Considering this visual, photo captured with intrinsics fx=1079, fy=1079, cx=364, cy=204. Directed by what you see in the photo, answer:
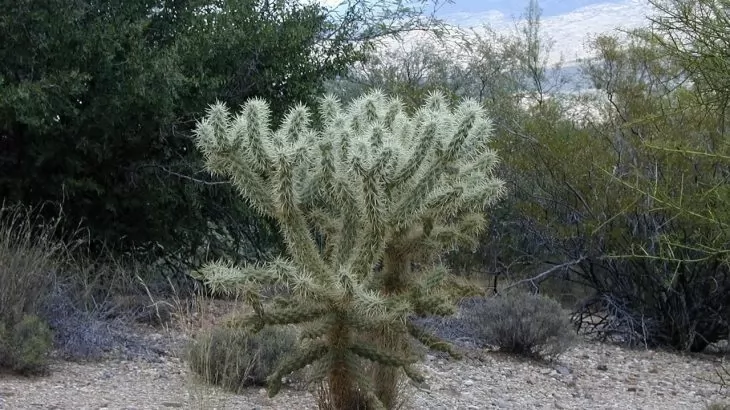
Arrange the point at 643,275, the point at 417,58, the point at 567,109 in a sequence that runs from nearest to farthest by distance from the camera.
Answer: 1. the point at 643,275
2. the point at 567,109
3. the point at 417,58

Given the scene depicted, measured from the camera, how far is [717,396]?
8781 mm

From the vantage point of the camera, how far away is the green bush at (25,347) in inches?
275

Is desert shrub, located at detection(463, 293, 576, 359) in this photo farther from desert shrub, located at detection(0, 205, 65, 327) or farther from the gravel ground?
desert shrub, located at detection(0, 205, 65, 327)

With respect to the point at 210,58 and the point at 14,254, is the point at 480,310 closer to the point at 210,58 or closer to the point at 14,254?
the point at 210,58

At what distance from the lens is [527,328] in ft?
31.4

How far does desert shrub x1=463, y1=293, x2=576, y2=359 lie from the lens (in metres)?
9.61

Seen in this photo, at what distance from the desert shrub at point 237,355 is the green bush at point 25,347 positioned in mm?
992

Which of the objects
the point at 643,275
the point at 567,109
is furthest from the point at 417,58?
the point at 643,275

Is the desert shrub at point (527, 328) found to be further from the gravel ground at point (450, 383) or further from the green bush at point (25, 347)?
the green bush at point (25, 347)

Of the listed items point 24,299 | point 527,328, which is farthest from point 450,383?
point 24,299

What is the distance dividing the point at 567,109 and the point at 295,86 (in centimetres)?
924

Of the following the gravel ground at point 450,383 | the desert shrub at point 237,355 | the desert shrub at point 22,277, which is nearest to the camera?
the gravel ground at point 450,383

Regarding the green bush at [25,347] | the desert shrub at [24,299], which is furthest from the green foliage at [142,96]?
the green bush at [25,347]

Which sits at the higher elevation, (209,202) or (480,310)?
(209,202)
